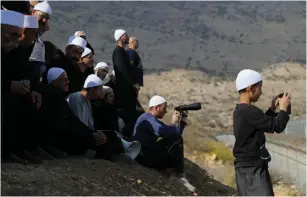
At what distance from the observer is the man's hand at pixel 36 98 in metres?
5.95

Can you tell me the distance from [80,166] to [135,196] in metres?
0.81

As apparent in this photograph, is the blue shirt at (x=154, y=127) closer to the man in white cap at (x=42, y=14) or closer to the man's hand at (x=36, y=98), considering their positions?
the man in white cap at (x=42, y=14)

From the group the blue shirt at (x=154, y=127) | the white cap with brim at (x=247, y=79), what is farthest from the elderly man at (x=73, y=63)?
the white cap with brim at (x=247, y=79)

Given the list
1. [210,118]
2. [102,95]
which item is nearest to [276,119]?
[102,95]

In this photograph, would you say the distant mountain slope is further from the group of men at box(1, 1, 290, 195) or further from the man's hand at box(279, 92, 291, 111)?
the man's hand at box(279, 92, 291, 111)

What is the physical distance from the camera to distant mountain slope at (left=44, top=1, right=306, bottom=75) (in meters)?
54.3

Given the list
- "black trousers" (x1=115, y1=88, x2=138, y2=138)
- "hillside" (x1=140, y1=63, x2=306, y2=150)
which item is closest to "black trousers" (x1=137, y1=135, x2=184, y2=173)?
"black trousers" (x1=115, y1=88, x2=138, y2=138)

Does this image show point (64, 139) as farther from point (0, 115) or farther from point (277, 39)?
point (277, 39)

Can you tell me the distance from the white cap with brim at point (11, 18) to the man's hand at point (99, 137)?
1.81 metres

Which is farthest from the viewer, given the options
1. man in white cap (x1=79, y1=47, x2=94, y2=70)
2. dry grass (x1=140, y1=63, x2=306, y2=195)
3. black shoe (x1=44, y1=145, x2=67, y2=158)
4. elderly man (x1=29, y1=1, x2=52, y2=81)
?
dry grass (x1=140, y1=63, x2=306, y2=195)

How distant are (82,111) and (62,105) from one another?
70 centimetres

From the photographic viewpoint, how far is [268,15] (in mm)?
69875

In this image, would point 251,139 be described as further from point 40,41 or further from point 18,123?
point 40,41

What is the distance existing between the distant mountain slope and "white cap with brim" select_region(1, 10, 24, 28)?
141ft
